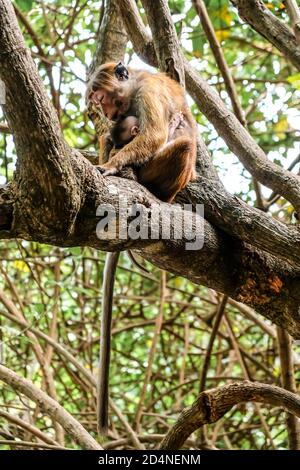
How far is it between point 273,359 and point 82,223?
490 centimetres

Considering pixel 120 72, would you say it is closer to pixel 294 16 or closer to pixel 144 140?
pixel 144 140

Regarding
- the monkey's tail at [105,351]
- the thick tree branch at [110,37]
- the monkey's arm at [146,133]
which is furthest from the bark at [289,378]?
the thick tree branch at [110,37]

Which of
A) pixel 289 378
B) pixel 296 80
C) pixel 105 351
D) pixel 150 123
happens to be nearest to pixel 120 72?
pixel 150 123

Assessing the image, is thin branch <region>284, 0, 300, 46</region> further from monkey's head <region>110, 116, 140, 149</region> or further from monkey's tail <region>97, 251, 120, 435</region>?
monkey's tail <region>97, 251, 120, 435</region>

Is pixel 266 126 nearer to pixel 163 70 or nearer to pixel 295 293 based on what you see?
pixel 163 70

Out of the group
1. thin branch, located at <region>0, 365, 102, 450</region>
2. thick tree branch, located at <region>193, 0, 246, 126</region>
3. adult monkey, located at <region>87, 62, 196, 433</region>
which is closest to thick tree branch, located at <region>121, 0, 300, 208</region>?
adult monkey, located at <region>87, 62, 196, 433</region>

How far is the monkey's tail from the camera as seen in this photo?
336 centimetres

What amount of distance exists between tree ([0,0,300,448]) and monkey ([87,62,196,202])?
140 mm

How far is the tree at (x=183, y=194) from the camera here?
6.80 ft

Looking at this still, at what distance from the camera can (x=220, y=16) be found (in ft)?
16.2

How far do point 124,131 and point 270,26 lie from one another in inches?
39.3

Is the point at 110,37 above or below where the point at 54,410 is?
above

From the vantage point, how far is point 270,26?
11.7 feet
